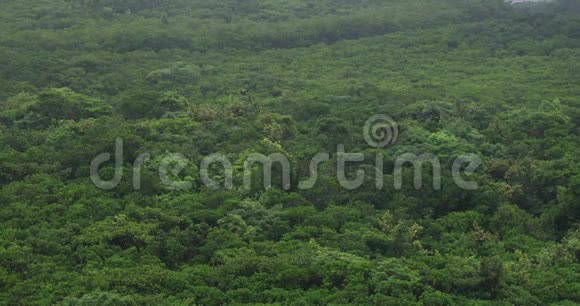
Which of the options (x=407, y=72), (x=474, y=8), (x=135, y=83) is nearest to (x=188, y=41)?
(x=135, y=83)

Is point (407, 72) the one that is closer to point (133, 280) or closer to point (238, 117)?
point (238, 117)

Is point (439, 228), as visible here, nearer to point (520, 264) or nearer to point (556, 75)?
point (520, 264)

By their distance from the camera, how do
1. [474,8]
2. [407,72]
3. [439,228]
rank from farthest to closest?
[474,8], [407,72], [439,228]

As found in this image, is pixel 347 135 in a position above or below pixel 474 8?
below

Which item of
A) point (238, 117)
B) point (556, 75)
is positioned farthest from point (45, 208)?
point (556, 75)

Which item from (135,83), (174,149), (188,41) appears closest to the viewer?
(174,149)

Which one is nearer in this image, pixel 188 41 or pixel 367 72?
pixel 367 72
